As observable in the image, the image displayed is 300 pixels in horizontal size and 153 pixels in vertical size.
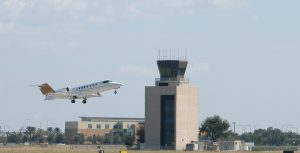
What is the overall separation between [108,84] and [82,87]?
554cm

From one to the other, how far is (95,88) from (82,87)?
9.01ft

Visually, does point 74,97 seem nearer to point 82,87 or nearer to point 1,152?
point 82,87

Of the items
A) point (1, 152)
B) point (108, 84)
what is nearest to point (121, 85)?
point (108, 84)

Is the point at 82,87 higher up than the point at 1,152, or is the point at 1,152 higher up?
the point at 82,87

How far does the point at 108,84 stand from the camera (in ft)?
640

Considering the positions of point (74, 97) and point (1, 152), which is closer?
point (1, 152)

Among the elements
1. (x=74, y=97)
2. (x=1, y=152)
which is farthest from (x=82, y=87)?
(x=1, y=152)

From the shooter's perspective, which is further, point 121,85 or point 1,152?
point 121,85

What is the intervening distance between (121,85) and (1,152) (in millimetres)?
30172

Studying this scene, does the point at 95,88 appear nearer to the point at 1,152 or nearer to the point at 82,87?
the point at 82,87

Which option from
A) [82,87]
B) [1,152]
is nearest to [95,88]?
[82,87]

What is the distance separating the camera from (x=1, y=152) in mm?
174000

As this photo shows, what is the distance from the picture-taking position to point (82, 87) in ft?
646

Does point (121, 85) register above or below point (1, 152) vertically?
above
